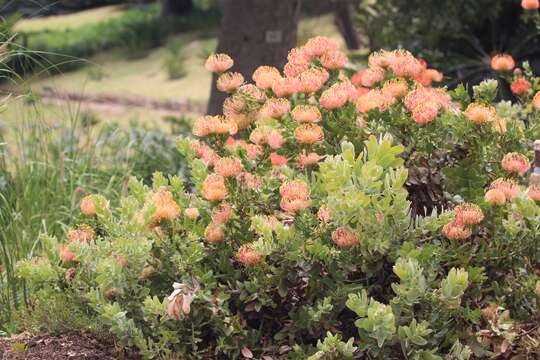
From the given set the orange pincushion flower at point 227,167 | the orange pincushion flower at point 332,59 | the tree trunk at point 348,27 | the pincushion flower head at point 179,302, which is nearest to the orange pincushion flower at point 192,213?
the orange pincushion flower at point 227,167

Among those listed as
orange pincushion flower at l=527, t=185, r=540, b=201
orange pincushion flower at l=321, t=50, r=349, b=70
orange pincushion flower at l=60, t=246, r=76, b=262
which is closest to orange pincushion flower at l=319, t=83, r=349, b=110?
orange pincushion flower at l=321, t=50, r=349, b=70

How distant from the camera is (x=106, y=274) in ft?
8.83

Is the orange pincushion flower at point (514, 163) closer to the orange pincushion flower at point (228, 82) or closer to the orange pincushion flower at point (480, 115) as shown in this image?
the orange pincushion flower at point (480, 115)

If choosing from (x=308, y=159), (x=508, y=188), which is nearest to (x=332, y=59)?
(x=308, y=159)

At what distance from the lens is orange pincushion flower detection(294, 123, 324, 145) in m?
2.83

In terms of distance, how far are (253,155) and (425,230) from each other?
0.65 metres

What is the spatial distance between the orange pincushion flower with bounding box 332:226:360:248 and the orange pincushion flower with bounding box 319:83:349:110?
502mm

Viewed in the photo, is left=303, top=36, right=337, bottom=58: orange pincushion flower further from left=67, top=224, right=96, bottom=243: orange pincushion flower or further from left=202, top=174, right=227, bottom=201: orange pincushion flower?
left=67, top=224, right=96, bottom=243: orange pincushion flower

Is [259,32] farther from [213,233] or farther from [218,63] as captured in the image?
[213,233]

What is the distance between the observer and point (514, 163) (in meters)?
2.84

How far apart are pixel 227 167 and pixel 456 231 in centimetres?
69

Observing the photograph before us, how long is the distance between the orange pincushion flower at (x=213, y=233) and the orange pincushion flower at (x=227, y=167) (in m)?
0.16

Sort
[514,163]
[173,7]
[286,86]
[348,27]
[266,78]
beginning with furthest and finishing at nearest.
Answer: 1. [173,7]
2. [348,27]
3. [266,78]
4. [286,86]
5. [514,163]

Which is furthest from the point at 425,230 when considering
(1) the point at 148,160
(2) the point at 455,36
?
(2) the point at 455,36
